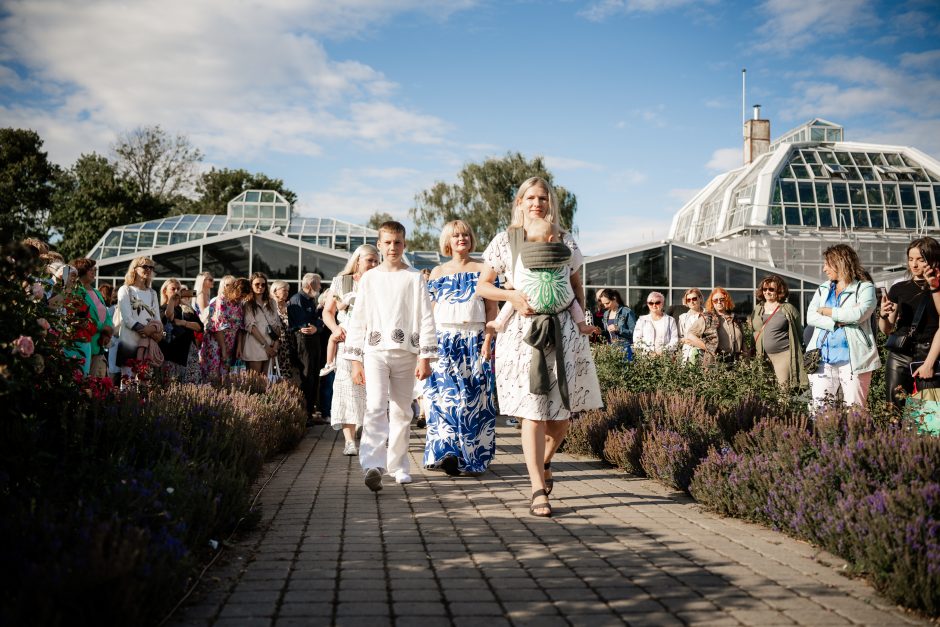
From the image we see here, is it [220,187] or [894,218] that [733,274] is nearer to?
[894,218]

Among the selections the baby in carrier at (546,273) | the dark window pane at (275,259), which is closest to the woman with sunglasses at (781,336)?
the baby in carrier at (546,273)

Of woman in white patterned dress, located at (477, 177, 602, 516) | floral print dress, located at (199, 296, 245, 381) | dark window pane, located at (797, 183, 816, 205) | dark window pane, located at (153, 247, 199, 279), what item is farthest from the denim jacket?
dark window pane, located at (797, 183, 816, 205)

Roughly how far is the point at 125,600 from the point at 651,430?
5291mm

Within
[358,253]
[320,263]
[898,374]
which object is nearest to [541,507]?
[898,374]

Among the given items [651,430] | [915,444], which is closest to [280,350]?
[651,430]

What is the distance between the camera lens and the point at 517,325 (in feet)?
19.5

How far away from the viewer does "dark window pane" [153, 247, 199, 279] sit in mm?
26688

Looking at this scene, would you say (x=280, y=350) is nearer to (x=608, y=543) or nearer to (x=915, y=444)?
(x=608, y=543)

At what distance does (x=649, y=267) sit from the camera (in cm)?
2953

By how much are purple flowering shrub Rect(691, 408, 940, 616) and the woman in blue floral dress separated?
7.21ft

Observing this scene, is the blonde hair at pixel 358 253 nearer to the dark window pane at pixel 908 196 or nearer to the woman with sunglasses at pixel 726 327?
the woman with sunglasses at pixel 726 327

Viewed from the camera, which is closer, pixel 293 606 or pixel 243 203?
pixel 293 606

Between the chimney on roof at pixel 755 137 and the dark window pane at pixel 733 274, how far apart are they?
33.0 meters

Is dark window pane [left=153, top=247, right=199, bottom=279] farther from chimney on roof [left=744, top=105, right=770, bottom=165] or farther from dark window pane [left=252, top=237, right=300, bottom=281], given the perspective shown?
chimney on roof [left=744, top=105, right=770, bottom=165]
